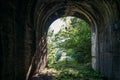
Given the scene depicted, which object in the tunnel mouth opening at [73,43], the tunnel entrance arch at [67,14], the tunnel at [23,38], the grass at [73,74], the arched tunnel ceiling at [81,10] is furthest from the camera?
the tunnel mouth opening at [73,43]

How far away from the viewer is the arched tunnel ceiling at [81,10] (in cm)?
1043

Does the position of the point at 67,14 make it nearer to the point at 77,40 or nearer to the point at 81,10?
the point at 81,10

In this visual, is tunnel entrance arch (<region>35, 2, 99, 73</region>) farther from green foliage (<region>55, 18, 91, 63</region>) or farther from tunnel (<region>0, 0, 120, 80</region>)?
green foliage (<region>55, 18, 91, 63</region>)

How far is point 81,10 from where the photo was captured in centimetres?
1606

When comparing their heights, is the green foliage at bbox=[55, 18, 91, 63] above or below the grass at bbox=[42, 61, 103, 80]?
above

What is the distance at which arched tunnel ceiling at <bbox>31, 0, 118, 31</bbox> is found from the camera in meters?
10.4

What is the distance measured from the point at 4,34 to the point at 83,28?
15874 millimetres

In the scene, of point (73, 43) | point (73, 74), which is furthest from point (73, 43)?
point (73, 74)

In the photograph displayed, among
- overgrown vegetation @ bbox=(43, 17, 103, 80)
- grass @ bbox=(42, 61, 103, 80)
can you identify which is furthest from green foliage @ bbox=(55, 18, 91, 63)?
grass @ bbox=(42, 61, 103, 80)

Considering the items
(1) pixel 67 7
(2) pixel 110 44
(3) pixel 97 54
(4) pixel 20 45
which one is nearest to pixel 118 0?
(2) pixel 110 44

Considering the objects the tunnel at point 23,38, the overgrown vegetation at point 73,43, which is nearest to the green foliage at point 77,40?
the overgrown vegetation at point 73,43

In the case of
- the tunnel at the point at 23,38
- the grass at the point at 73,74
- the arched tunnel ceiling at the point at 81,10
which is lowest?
the grass at the point at 73,74

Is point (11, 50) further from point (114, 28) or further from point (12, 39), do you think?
point (114, 28)

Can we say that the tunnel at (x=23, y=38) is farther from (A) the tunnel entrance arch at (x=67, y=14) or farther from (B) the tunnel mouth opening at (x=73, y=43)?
(B) the tunnel mouth opening at (x=73, y=43)
